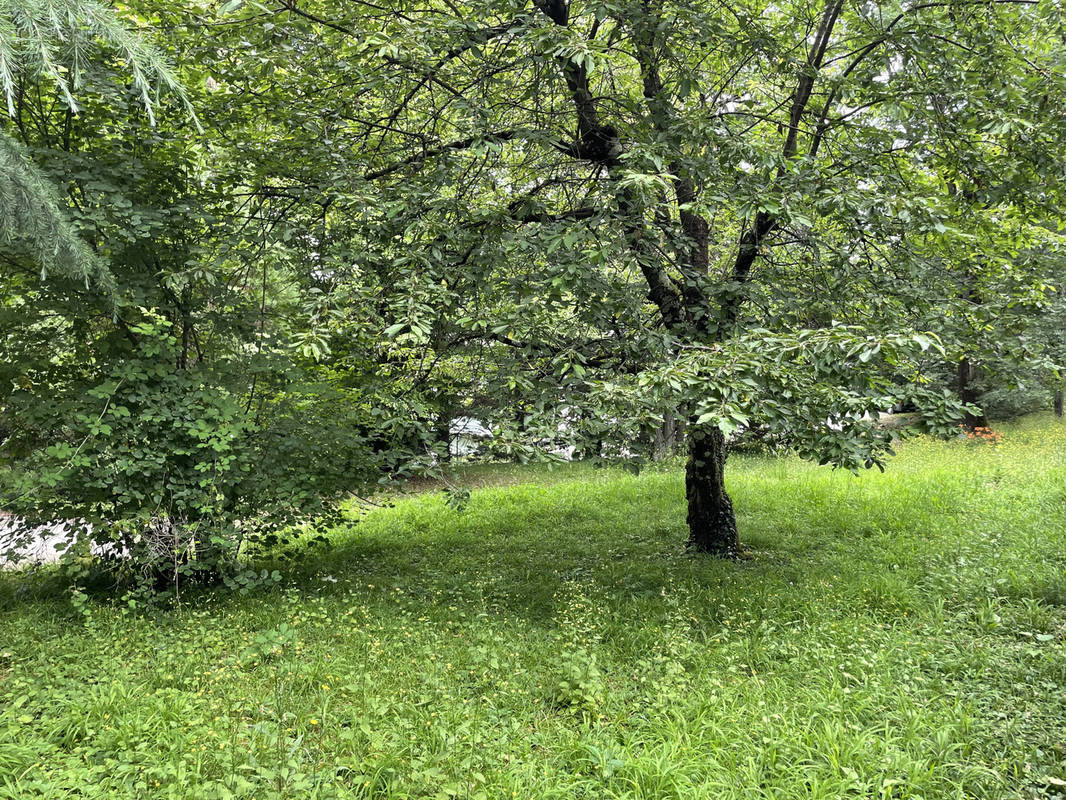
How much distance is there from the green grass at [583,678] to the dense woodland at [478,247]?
111cm

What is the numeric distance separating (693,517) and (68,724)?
5.36 meters

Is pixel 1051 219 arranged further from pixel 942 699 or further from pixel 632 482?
pixel 632 482

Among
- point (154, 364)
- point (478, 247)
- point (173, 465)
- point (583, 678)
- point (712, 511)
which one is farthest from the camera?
point (712, 511)

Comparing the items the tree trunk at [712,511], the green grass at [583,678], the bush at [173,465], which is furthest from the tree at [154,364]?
the tree trunk at [712,511]

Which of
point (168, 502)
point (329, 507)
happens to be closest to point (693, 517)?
point (329, 507)

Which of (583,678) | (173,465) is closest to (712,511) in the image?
(583,678)

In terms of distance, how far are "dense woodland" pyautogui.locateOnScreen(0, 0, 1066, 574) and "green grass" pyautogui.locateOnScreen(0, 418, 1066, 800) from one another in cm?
111

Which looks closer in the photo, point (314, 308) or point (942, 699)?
point (942, 699)

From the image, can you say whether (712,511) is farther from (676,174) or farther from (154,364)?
(154,364)

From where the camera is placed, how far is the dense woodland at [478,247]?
3.89 metres

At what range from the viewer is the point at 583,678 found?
3.39 m

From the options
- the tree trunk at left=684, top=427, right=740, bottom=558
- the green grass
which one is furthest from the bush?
the tree trunk at left=684, top=427, right=740, bottom=558

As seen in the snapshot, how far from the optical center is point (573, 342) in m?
4.75

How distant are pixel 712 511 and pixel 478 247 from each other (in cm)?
374
